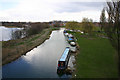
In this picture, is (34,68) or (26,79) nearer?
(26,79)

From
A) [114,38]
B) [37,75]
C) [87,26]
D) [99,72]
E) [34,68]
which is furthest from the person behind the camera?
[87,26]

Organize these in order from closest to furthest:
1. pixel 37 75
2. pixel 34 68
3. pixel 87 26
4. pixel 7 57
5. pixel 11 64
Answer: pixel 37 75
pixel 34 68
pixel 11 64
pixel 7 57
pixel 87 26

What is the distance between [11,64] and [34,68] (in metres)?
3.93

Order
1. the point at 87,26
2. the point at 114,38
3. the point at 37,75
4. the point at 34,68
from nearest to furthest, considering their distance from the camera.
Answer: the point at 114,38 < the point at 37,75 < the point at 34,68 < the point at 87,26

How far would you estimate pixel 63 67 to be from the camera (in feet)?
40.3

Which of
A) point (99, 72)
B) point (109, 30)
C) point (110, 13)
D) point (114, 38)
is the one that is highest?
point (110, 13)

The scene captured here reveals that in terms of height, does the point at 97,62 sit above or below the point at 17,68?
above

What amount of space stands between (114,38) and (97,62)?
7.51 m

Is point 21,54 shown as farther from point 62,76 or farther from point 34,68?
point 62,76

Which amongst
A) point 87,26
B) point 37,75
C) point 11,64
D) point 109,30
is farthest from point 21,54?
point 87,26

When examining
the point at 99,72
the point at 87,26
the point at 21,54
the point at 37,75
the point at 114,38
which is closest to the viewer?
the point at 114,38

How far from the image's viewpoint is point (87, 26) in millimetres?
36812

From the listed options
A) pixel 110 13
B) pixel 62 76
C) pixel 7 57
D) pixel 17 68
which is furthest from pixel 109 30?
pixel 7 57

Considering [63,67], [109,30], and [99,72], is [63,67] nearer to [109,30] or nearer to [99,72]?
[99,72]
